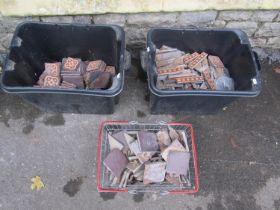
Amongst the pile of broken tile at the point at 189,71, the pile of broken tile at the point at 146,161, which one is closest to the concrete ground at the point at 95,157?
the pile of broken tile at the point at 146,161

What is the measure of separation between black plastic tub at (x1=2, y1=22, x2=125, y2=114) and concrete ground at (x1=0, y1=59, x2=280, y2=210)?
0.78ft

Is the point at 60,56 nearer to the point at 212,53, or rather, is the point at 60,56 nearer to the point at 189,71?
the point at 189,71

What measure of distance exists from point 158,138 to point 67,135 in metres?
0.88

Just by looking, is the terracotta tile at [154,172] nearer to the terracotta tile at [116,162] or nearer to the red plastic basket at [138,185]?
the red plastic basket at [138,185]

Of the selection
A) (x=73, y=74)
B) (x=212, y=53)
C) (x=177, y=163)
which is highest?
(x=212, y=53)

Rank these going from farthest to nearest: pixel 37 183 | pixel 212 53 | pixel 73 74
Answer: pixel 212 53 → pixel 73 74 → pixel 37 183

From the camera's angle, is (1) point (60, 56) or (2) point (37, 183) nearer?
(2) point (37, 183)

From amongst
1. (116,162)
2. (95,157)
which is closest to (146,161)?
(116,162)

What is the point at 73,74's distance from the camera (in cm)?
270

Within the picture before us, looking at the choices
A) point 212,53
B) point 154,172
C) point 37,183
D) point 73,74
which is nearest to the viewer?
point 154,172

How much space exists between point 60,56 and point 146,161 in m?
1.42

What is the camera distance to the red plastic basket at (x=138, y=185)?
2.32m

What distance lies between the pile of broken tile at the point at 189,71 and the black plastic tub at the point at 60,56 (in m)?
0.46

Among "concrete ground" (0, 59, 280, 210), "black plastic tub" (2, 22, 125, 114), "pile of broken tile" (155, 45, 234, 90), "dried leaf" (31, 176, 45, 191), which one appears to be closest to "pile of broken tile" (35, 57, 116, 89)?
"black plastic tub" (2, 22, 125, 114)
